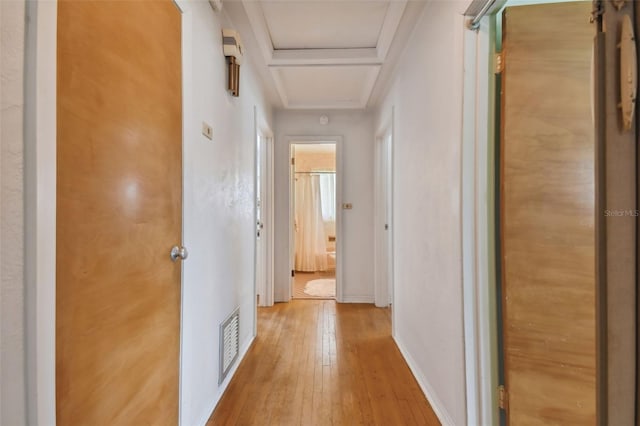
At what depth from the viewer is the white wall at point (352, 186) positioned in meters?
3.53

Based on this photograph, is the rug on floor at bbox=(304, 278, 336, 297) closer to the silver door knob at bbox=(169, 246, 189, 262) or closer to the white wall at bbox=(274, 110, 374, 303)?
the white wall at bbox=(274, 110, 374, 303)

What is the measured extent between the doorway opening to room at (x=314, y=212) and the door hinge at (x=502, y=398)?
3.80 m

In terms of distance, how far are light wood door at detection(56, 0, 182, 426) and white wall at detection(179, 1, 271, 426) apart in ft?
0.26

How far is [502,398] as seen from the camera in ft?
3.91

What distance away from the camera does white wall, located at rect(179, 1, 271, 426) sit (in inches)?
50.9

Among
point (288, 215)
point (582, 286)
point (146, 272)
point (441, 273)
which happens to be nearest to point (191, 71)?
point (146, 272)

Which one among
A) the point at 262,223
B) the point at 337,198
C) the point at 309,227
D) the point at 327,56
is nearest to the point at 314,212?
the point at 309,227

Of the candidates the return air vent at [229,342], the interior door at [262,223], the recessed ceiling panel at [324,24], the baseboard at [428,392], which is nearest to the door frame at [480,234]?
the baseboard at [428,392]

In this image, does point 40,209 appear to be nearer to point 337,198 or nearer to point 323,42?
point 323,42

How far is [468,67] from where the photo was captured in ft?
4.07

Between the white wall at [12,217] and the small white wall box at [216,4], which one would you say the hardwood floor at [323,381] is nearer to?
the white wall at [12,217]

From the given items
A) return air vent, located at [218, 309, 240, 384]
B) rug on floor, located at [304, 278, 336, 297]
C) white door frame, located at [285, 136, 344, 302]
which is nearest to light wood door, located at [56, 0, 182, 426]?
return air vent, located at [218, 309, 240, 384]

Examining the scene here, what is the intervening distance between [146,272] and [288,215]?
2517 mm

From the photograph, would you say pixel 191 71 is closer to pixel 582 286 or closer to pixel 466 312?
pixel 466 312
